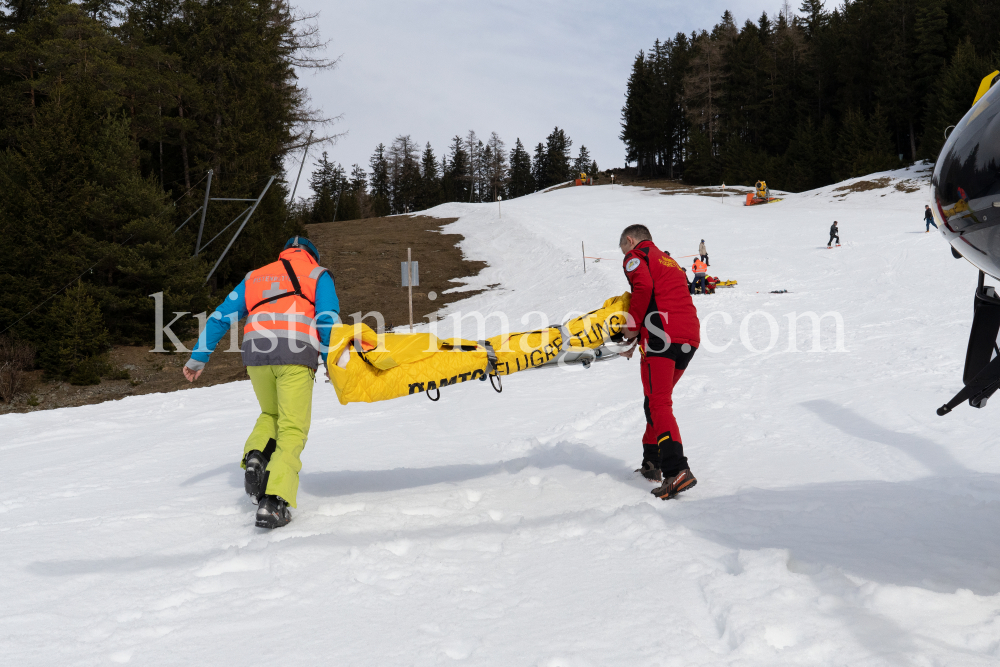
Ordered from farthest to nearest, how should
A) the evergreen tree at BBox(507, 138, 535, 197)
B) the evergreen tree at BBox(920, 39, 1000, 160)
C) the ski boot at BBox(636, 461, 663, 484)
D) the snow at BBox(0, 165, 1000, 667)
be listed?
the evergreen tree at BBox(507, 138, 535, 197) → the evergreen tree at BBox(920, 39, 1000, 160) → the ski boot at BBox(636, 461, 663, 484) → the snow at BBox(0, 165, 1000, 667)

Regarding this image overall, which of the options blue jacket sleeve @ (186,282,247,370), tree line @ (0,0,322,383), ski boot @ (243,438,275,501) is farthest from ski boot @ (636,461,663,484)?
tree line @ (0,0,322,383)

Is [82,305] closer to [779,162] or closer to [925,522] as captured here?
[925,522]

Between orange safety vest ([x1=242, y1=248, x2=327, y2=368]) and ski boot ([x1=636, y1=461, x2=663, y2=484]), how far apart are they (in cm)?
261

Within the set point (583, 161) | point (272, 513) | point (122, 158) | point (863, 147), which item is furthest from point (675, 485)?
point (583, 161)

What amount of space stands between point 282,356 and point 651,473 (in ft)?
9.36

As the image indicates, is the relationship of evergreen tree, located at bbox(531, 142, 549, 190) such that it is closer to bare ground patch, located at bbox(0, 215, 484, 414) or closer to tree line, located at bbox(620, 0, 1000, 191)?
tree line, located at bbox(620, 0, 1000, 191)

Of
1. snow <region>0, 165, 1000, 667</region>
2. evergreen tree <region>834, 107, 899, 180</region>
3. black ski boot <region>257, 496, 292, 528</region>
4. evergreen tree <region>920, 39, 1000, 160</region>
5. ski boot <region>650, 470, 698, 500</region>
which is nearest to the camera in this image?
snow <region>0, 165, 1000, 667</region>

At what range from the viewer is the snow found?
251 cm

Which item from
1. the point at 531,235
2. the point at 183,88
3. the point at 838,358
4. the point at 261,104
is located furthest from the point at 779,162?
the point at 838,358

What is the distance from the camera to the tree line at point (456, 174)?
3708 inches

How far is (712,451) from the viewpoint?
18.3ft

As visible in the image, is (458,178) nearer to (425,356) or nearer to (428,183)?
(428,183)

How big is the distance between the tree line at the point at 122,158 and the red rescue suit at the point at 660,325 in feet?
56.7

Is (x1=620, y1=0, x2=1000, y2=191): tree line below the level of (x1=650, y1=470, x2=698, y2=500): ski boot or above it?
above
